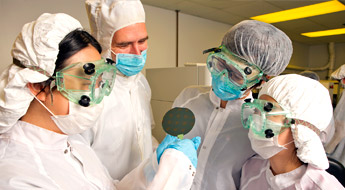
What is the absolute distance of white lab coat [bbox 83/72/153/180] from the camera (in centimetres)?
118

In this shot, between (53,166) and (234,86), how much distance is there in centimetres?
97

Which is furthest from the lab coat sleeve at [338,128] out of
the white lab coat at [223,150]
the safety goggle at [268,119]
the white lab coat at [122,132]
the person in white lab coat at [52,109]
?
the person in white lab coat at [52,109]

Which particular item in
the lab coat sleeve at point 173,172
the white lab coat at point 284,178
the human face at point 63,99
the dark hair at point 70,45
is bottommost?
the white lab coat at point 284,178

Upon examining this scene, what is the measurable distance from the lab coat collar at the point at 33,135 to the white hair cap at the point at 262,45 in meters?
1.02

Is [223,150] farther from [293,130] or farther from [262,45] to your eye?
[262,45]

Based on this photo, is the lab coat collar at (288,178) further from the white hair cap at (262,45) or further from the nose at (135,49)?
the nose at (135,49)

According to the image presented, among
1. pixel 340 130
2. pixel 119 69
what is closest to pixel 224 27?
pixel 340 130

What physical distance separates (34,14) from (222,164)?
3.31 meters

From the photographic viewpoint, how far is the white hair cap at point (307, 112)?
38.1 inches

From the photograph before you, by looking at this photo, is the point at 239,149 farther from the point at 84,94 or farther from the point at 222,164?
the point at 84,94

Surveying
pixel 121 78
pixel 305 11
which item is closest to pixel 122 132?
pixel 121 78

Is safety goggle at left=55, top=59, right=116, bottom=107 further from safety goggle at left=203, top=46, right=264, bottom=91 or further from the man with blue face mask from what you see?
safety goggle at left=203, top=46, right=264, bottom=91

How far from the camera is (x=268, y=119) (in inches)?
41.4

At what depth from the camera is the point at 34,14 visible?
2.98 m
